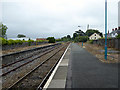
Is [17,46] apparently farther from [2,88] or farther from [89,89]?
[89,89]

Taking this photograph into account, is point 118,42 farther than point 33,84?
Yes

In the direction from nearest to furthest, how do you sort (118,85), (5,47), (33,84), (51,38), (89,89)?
(89,89) → (118,85) → (33,84) → (5,47) → (51,38)

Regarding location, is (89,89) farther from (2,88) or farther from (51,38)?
(51,38)

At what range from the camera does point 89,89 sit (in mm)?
A: 4617

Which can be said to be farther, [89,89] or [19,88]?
[19,88]

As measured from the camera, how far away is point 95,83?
17.2 feet

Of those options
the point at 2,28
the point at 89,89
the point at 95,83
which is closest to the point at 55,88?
the point at 89,89

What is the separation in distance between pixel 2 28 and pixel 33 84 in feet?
213

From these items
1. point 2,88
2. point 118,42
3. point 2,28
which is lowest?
point 2,88

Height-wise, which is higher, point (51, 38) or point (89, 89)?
point (51, 38)

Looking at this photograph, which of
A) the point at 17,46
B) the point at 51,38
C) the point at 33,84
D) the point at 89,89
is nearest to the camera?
the point at 89,89

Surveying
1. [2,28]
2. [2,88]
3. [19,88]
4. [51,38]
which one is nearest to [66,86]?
[19,88]

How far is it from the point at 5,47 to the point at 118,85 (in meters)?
23.9

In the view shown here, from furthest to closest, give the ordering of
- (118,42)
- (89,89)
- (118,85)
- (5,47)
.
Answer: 1. (5,47)
2. (118,42)
3. (118,85)
4. (89,89)
